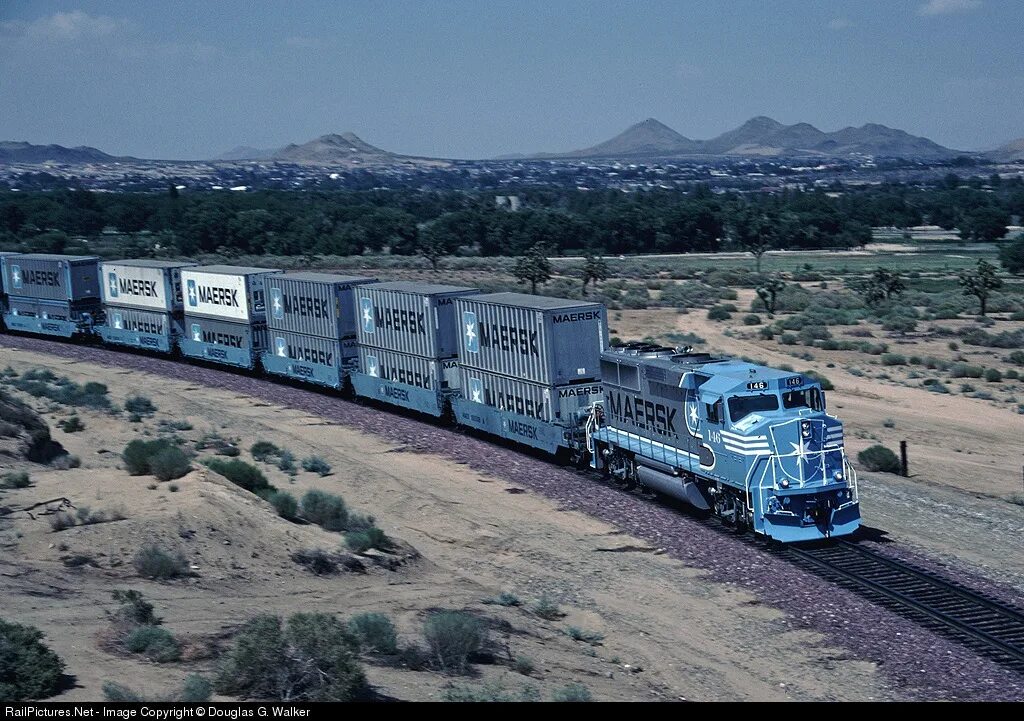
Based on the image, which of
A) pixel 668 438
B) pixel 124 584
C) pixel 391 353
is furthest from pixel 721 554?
pixel 391 353

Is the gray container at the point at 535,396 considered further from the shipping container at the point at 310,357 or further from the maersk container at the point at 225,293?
the maersk container at the point at 225,293

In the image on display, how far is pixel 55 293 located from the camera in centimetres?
5766


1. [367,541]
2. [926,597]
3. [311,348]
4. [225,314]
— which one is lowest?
[926,597]

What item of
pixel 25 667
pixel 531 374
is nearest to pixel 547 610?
pixel 25 667

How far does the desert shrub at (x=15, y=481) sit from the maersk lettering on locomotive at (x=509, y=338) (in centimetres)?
1307

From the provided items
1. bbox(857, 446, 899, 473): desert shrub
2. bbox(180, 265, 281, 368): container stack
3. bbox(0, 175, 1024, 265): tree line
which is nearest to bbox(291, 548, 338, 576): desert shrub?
bbox(857, 446, 899, 473): desert shrub

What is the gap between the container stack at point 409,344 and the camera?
121 feet

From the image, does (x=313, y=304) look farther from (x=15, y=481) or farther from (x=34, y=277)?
(x=34, y=277)

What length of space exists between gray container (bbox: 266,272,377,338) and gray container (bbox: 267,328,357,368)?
0.72 feet

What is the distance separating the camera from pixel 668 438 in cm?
2681

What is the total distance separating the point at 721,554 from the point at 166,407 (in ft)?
75.8

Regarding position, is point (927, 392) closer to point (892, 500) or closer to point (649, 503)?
point (892, 500)

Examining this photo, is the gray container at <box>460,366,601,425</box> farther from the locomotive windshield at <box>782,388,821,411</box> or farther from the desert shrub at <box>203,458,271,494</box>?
the locomotive windshield at <box>782,388,821,411</box>

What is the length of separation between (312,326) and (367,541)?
2113 centimetres
